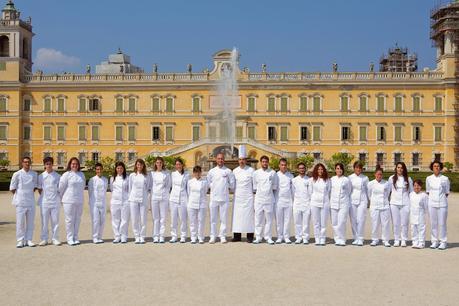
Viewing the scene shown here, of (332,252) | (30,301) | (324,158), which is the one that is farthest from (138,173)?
(324,158)

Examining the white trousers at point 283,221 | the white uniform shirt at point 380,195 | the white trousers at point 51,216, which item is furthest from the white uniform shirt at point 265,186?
the white trousers at point 51,216

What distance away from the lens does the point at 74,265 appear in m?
9.46

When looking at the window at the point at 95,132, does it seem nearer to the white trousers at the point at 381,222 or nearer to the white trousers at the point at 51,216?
the white trousers at the point at 51,216

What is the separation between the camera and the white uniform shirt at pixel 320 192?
472 inches

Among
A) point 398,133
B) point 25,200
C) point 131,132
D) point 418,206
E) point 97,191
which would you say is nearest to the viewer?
point 25,200

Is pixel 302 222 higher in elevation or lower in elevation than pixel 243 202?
lower

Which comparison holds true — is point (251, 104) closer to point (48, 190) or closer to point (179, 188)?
point (179, 188)

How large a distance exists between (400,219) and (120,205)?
228 inches


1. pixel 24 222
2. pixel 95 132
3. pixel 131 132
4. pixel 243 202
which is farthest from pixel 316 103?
pixel 24 222

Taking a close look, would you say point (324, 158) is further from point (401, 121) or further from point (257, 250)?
point (257, 250)

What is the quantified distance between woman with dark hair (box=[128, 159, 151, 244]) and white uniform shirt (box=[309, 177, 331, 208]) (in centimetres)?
344

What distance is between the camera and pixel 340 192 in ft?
39.2

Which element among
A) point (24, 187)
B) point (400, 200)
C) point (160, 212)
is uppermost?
point (24, 187)

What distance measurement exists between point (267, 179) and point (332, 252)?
2.15 m
